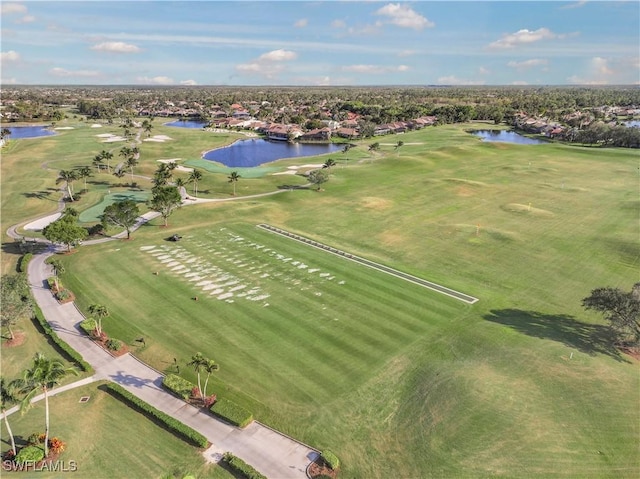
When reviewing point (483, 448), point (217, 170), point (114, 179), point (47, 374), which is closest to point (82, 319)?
point (47, 374)

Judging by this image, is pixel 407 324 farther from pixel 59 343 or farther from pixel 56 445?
pixel 59 343

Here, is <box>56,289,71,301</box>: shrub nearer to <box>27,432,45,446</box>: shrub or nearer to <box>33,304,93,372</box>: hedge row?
<box>33,304,93,372</box>: hedge row

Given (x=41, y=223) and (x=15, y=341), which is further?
(x=41, y=223)

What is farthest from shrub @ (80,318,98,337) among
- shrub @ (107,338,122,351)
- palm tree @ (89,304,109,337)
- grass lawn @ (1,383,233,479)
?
grass lawn @ (1,383,233,479)

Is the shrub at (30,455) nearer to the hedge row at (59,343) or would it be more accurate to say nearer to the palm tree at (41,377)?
the palm tree at (41,377)

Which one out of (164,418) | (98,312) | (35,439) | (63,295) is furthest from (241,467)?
(63,295)

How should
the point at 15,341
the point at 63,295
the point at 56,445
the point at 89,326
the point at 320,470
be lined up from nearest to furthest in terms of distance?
1. the point at 320,470
2. the point at 56,445
3. the point at 15,341
4. the point at 89,326
5. the point at 63,295
